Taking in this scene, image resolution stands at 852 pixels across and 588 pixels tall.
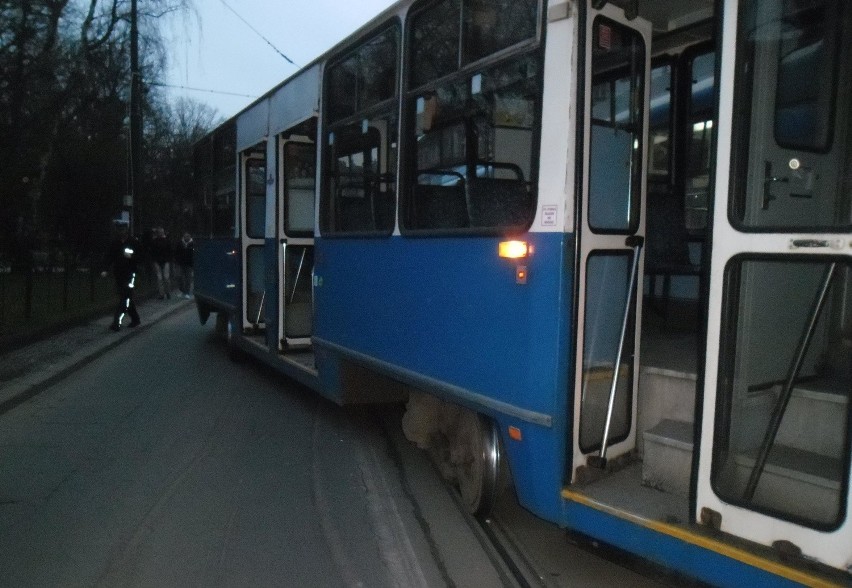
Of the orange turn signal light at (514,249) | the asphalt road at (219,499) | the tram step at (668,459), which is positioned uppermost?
the orange turn signal light at (514,249)

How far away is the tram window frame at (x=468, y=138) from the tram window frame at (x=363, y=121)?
0.20 m

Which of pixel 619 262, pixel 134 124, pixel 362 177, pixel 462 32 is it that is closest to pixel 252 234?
pixel 362 177

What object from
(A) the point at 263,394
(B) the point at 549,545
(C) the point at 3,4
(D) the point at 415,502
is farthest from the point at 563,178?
(C) the point at 3,4

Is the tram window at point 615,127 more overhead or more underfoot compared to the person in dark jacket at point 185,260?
more overhead

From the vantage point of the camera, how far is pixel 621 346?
3.80m

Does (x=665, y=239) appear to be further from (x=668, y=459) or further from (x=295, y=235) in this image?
(x=295, y=235)

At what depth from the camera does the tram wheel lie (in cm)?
426

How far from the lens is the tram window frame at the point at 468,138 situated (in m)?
3.74

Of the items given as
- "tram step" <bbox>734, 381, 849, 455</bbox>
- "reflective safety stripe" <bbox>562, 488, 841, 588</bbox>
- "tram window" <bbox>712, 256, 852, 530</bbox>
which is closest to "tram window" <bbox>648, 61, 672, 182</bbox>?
"tram window" <bbox>712, 256, 852, 530</bbox>

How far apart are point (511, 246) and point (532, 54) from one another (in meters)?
0.91

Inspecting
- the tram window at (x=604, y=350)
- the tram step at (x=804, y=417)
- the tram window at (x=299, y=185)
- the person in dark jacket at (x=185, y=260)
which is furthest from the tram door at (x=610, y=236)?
the person in dark jacket at (x=185, y=260)

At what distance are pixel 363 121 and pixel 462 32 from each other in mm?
1548

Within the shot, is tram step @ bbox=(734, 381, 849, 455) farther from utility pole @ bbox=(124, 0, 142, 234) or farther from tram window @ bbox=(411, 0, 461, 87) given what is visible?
utility pole @ bbox=(124, 0, 142, 234)

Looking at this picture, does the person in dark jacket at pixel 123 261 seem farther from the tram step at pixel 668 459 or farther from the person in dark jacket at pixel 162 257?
the tram step at pixel 668 459
